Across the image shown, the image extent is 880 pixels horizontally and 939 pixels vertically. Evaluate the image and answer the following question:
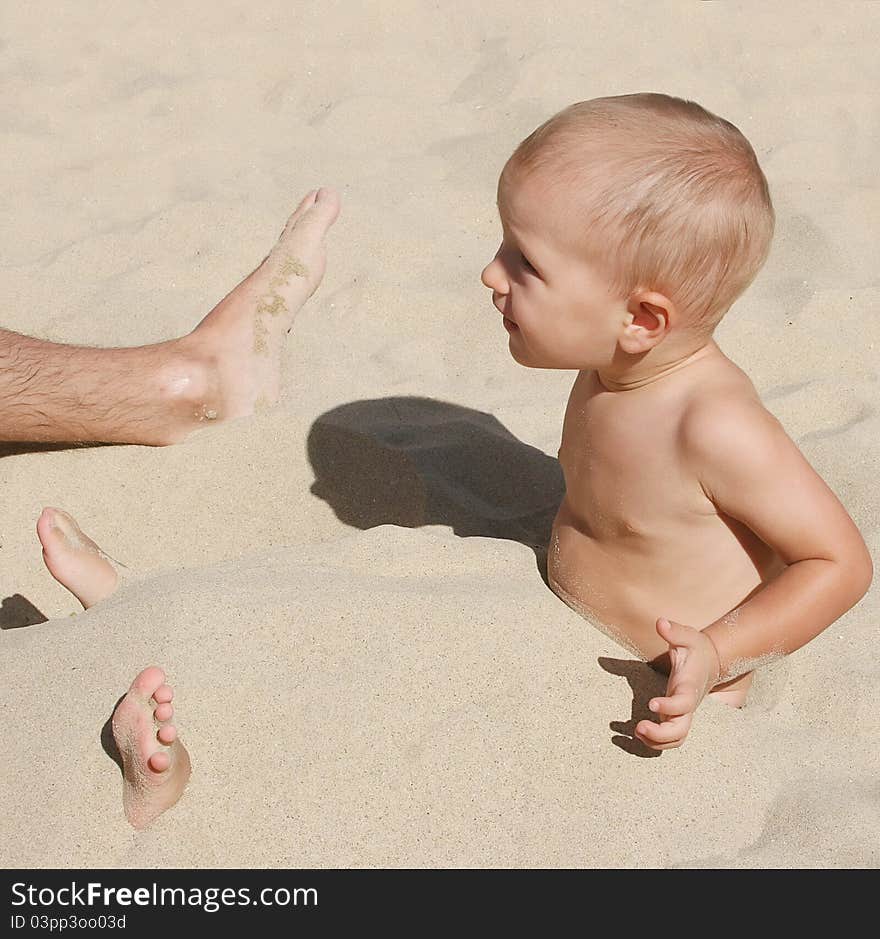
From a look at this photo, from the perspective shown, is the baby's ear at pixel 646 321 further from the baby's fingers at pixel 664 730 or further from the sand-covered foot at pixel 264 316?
the sand-covered foot at pixel 264 316

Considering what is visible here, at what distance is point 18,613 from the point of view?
7.80ft

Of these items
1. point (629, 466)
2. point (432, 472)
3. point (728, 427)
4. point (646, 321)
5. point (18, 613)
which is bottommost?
point (18, 613)

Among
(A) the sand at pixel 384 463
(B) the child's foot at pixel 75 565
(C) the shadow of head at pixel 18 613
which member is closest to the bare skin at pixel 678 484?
(A) the sand at pixel 384 463

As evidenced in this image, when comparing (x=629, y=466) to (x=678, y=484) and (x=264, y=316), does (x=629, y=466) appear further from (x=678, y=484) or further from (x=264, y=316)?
(x=264, y=316)

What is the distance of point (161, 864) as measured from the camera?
1653 millimetres

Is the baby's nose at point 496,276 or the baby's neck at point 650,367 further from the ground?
the baby's nose at point 496,276

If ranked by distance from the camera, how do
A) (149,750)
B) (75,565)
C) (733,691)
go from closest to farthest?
(149,750) → (733,691) → (75,565)

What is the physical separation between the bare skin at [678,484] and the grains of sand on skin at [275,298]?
1.10m

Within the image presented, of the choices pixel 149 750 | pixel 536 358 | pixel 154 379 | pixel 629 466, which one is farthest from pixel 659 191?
pixel 154 379

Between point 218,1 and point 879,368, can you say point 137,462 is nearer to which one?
point 879,368

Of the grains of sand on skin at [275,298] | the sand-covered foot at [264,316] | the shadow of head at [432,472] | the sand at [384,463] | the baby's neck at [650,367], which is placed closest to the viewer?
the sand at [384,463]

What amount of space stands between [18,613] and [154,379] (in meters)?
0.62

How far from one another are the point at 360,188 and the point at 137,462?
50.1 inches

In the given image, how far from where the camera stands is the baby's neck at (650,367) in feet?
6.11
